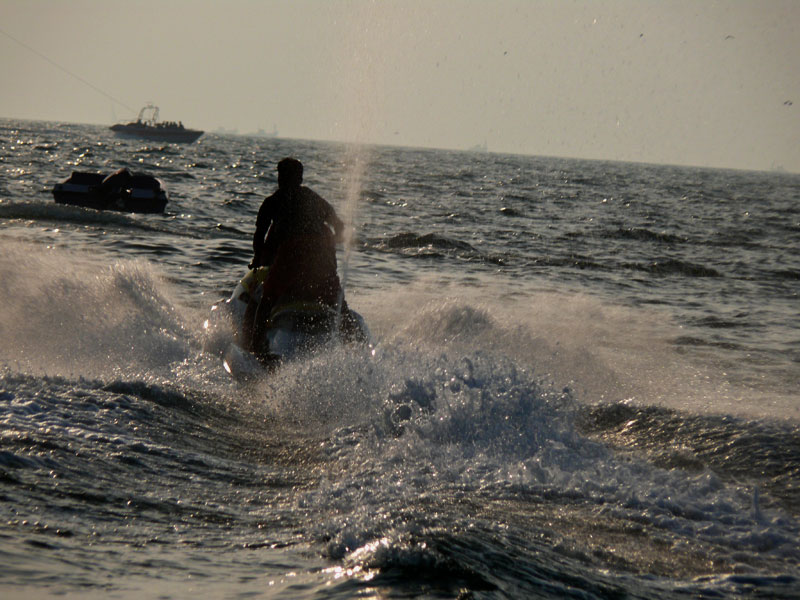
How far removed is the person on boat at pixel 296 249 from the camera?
8.21 meters

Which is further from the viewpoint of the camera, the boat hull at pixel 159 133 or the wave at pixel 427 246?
the boat hull at pixel 159 133

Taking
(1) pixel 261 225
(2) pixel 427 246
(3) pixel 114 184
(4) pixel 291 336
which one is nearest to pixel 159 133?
(3) pixel 114 184

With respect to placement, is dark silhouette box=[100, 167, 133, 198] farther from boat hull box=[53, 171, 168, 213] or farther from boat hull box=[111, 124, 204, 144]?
boat hull box=[111, 124, 204, 144]

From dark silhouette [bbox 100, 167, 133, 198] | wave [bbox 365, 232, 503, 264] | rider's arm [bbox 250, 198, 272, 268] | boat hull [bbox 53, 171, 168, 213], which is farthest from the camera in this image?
dark silhouette [bbox 100, 167, 133, 198]

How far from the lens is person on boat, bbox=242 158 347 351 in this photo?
26.9 feet

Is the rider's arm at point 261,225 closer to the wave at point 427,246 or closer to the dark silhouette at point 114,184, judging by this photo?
the wave at point 427,246

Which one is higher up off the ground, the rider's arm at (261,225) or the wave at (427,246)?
the rider's arm at (261,225)

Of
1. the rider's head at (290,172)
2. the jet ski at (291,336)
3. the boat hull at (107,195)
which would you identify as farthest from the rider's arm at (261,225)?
the boat hull at (107,195)

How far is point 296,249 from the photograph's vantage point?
26.9ft

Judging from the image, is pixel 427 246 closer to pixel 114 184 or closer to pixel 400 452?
pixel 114 184

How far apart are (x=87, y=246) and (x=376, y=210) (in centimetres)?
1426

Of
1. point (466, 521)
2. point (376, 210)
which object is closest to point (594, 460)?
point (466, 521)

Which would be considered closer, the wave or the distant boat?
the wave

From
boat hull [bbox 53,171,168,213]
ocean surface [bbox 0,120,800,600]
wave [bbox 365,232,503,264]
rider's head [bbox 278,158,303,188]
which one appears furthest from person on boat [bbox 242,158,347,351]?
boat hull [bbox 53,171,168,213]
